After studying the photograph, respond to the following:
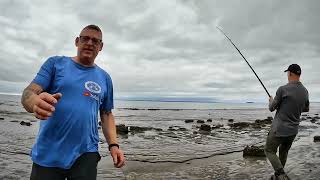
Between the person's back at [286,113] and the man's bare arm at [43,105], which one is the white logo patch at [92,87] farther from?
the person's back at [286,113]

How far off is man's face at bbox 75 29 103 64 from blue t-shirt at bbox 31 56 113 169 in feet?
0.54

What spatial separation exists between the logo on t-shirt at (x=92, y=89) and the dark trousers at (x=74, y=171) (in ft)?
2.04

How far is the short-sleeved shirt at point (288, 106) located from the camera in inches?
307

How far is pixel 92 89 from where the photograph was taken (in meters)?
3.63

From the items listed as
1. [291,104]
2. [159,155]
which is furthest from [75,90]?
[159,155]

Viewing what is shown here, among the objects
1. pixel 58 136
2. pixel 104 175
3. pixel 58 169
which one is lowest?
pixel 104 175

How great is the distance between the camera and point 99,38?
384cm

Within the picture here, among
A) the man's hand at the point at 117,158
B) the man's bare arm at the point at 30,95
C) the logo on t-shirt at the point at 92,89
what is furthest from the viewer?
the man's hand at the point at 117,158

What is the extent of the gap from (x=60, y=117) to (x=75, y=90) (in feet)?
1.01

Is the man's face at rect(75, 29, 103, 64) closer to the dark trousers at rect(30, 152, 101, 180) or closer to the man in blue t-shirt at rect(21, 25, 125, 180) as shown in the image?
the man in blue t-shirt at rect(21, 25, 125, 180)

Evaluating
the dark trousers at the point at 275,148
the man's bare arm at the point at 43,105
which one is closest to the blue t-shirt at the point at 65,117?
the man's bare arm at the point at 43,105

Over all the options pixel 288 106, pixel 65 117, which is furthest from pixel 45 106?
pixel 288 106

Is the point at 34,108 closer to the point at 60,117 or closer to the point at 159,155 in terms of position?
the point at 60,117

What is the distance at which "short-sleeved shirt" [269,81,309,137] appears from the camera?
7.79 meters
